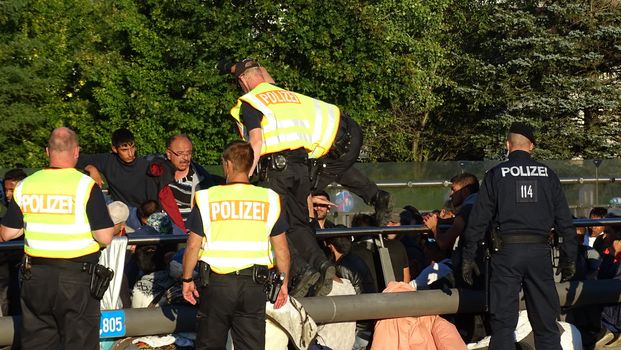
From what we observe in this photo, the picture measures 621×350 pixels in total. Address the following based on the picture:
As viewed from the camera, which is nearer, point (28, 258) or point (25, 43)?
point (28, 258)

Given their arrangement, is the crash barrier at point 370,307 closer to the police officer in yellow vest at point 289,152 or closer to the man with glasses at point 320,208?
the police officer in yellow vest at point 289,152

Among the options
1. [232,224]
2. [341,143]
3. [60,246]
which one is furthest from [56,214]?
[341,143]

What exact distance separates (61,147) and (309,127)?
7.13 ft

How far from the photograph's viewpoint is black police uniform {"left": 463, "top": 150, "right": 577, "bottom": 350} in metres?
9.34

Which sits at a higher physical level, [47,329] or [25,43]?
[25,43]

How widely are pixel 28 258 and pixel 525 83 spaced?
37.5 meters

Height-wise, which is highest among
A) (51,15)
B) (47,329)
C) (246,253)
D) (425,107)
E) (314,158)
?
(51,15)

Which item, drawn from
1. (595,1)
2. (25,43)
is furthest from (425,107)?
(25,43)

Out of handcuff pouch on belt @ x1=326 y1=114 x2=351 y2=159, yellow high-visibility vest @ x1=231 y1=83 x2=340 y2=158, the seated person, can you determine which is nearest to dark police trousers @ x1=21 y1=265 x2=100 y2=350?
yellow high-visibility vest @ x1=231 y1=83 x2=340 y2=158

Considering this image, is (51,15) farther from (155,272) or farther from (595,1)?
(155,272)

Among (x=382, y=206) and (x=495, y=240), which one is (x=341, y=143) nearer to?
(x=382, y=206)

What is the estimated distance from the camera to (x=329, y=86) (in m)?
38.0

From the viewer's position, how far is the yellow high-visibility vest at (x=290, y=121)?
30.4ft

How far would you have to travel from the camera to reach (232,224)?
26.7 ft
